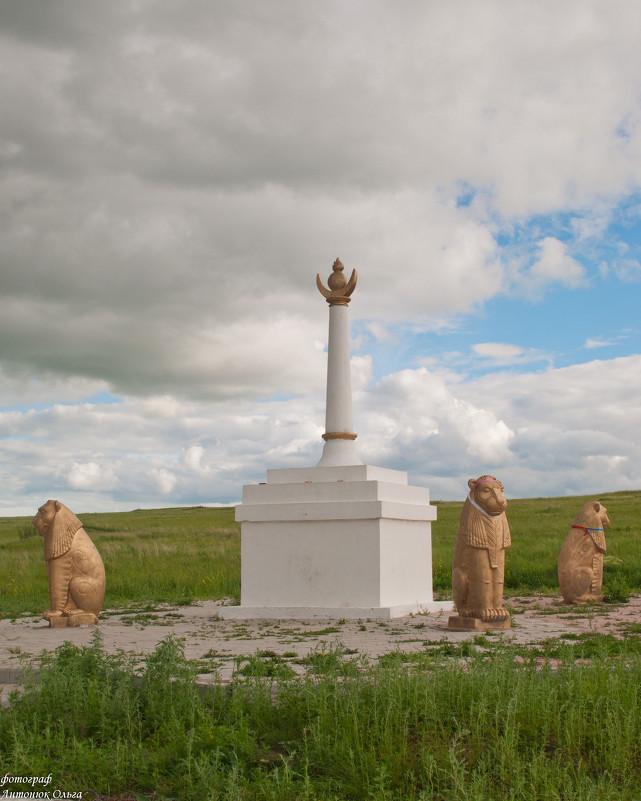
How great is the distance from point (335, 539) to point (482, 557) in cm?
305

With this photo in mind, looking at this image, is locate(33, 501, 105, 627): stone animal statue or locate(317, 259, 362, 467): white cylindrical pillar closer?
locate(33, 501, 105, 627): stone animal statue

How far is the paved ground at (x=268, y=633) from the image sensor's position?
7953 millimetres

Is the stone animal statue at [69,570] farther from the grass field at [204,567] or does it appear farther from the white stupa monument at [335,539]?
the grass field at [204,567]

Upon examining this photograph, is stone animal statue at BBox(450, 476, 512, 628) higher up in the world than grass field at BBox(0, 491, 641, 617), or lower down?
higher up

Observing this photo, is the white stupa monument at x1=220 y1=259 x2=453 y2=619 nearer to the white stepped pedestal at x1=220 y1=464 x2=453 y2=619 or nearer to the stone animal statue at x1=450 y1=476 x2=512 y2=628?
the white stepped pedestal at x1=220 y1=464 x2=453 y2=619

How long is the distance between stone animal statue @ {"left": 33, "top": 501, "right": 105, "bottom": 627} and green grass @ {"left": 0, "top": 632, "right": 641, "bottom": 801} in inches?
185

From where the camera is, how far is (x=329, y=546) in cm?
1211

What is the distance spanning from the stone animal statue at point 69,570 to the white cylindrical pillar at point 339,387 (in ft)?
13.3

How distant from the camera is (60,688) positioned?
6.00m

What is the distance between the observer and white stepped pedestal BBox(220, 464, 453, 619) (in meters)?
11.8

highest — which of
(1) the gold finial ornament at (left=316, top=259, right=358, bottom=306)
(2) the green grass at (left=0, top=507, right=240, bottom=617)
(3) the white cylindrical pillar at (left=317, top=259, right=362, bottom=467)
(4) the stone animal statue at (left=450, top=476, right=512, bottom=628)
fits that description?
(1) the gold finial ornament at (left=316, top=259, right=358, bottom=306)

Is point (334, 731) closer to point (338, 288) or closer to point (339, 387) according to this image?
point (339, 387)

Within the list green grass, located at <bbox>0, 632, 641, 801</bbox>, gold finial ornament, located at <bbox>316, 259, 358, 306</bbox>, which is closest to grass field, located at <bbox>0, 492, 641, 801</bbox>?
green grass, located at <bbox>0, 632, 641, 801</bbox>

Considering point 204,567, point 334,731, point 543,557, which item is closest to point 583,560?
point 543,557
